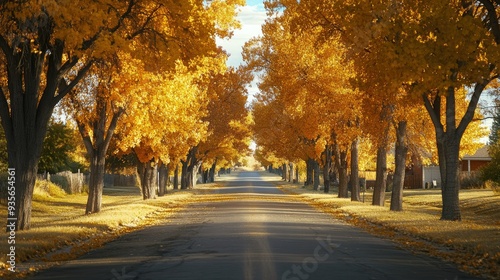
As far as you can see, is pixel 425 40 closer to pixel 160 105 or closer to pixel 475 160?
pixel 160 105

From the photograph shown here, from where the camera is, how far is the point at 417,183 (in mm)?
87562

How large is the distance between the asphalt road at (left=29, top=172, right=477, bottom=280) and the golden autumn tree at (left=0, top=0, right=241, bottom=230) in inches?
151

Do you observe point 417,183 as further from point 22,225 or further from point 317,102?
point 22,225

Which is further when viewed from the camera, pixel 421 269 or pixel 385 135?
pixel 385 135

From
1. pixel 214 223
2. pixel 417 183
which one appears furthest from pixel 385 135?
pixel 417 183

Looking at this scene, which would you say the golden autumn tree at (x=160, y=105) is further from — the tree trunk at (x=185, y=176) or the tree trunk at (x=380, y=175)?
the tree trunk at (x=185, y=176)

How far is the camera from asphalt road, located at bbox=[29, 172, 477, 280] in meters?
14.0

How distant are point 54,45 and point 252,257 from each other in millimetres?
9683

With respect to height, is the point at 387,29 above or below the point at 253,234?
above

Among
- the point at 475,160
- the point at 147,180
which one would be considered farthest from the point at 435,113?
the point at 475,160

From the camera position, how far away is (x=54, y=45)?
74.0 ft

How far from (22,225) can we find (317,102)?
22.4 m

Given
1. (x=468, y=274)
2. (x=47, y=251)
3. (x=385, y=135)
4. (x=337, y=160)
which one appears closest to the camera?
(x=468, y=274)

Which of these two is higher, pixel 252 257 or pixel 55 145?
pixel 55 145
